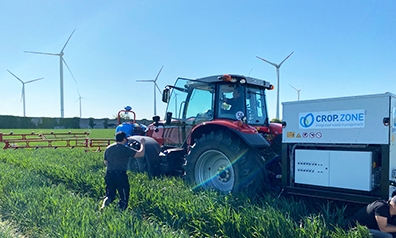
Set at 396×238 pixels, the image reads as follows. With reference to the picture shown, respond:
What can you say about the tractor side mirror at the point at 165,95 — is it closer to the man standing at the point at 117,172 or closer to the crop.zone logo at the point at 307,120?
the man standing at the point at 117,172

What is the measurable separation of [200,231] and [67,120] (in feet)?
118

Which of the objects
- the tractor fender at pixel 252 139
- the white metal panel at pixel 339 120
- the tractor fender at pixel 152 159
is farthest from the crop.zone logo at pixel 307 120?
the tractor fender at pixel 152 159

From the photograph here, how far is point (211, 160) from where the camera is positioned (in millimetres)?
5621

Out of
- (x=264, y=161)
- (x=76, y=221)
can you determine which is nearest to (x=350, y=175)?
(x=264, y=161)

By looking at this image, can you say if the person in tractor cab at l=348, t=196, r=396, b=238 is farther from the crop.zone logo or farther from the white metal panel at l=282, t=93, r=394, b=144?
the crop.zone logo

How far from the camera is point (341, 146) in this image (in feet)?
13.3

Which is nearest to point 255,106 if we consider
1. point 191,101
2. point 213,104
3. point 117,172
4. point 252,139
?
point 213,104

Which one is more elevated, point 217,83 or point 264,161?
point 217,83

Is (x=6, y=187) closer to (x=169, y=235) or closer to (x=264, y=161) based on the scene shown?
(x=169, y=235)

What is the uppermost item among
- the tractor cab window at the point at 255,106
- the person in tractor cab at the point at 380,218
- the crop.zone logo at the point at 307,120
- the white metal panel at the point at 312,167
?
the tractor cab window at the point at 255,106

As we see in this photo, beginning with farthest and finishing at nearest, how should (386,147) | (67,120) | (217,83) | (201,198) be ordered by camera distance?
(67,120) → (217,83) → (201,198) → (386,147)

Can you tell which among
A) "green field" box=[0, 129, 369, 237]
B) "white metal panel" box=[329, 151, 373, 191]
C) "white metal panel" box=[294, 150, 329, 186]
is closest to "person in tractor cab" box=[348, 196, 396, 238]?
"green field" box=[0, 129, 369, 237]

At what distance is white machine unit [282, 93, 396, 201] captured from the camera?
368 centimetres

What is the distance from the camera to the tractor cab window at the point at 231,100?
19.2ft
